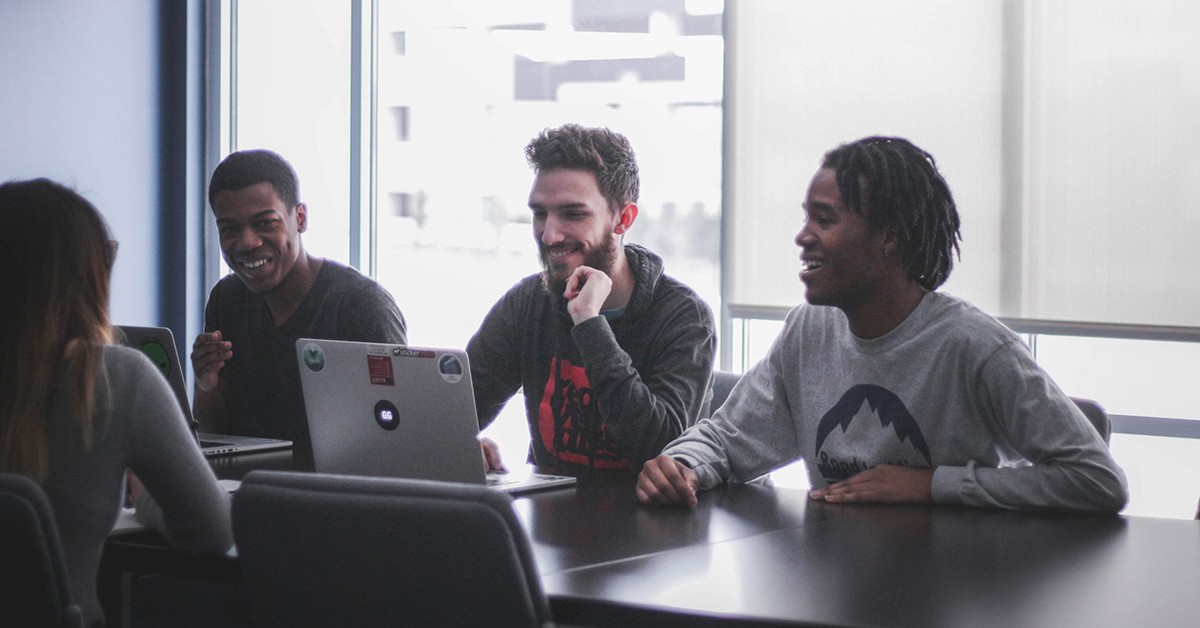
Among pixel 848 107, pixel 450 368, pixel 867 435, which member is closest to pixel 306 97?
pixel 848 107

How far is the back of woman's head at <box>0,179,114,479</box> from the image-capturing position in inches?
61.4

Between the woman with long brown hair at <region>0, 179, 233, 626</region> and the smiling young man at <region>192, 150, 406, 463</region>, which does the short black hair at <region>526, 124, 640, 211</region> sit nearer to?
the smiling young man at <region>192, 150, 406, 463</region>

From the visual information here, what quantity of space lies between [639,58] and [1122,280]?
1.73m

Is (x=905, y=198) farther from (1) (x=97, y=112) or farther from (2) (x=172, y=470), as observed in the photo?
(1) (x=97, y=112)

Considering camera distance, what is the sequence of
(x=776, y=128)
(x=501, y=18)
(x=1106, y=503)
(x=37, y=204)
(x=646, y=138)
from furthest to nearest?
(x=501, y=18), (x=646, y=138), (x=776, y=128), (x=1106, y=503), (x=37, y=204)

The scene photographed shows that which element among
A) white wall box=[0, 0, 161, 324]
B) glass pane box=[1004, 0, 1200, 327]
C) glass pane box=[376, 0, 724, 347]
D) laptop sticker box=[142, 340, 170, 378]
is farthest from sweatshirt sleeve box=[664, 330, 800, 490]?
white wall box=[0, 0, 161, 324]

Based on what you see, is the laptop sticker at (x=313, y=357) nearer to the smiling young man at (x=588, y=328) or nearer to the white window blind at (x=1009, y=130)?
the smiling young man at (x=588, y=328)

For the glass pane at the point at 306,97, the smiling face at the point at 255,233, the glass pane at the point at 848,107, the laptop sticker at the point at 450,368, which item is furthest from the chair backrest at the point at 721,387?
the glass pane at the point at 306,97

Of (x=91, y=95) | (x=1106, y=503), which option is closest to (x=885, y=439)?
(x=1106, y=503)

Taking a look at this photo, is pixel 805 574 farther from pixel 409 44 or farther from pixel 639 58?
pixel 409 44

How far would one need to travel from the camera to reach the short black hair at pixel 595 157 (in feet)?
8.68

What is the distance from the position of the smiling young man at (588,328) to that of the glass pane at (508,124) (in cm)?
151

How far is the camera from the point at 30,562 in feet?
4.77

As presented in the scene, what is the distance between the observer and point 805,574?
1524mm
